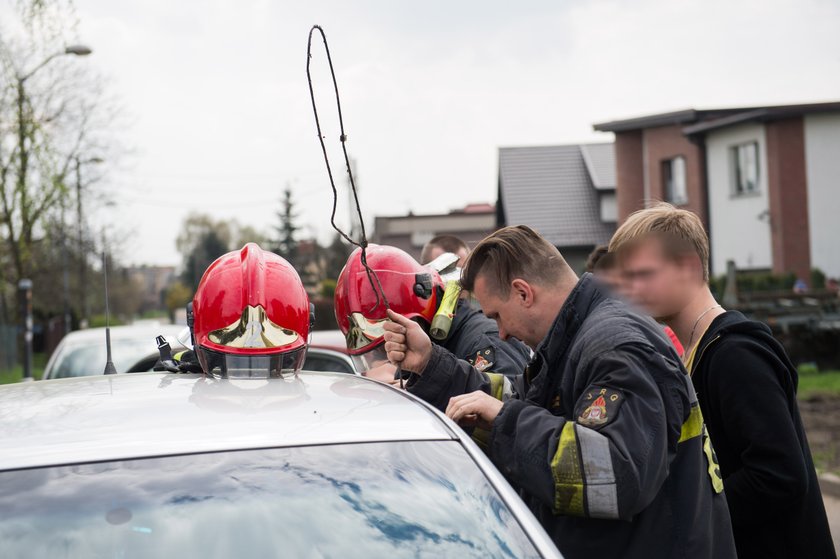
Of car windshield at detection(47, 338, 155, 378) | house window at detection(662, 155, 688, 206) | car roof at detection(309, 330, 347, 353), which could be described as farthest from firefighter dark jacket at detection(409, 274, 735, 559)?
house window at detection(662, 155, 688, 206)

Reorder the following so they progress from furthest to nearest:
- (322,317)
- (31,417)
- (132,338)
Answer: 1. (322,317)
2. (132,338)
3. (31,417)

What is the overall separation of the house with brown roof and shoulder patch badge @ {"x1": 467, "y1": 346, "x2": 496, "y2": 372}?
24693mm

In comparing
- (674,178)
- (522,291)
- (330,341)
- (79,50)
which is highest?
(79,50)

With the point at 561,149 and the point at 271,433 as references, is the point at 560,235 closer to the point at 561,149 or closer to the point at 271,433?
the point at 561,149

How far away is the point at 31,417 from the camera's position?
2131mm

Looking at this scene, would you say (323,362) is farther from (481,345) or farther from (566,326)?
(566,326)

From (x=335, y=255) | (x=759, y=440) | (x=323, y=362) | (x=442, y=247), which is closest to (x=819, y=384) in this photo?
(x=323, y=362)

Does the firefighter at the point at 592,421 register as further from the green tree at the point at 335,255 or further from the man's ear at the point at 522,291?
the green tree at the point at 335,255

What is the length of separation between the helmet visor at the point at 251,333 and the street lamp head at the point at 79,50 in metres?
17.3

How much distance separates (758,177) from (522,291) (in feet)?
89.2

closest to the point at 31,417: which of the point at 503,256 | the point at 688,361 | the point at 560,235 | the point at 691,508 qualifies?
the point at 503,256

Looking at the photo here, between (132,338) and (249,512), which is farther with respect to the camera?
(132,338)

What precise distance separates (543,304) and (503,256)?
17cm

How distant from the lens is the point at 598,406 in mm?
2117
